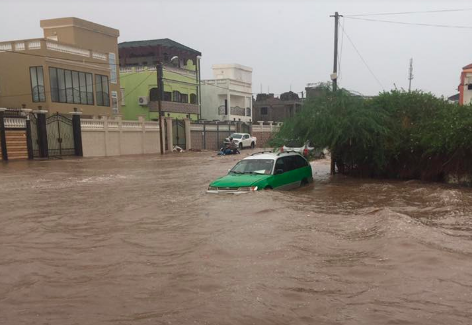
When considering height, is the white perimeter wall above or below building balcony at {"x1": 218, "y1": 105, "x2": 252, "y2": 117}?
below

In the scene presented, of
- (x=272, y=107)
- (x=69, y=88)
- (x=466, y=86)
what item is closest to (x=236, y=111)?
→ (x=272, y=107)

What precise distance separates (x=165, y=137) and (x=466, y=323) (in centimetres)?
3303

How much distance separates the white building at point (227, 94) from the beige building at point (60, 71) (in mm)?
17168

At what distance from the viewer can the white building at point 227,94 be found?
5059cm

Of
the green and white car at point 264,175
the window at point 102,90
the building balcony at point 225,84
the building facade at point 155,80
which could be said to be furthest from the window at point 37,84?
the building balcony at point 225,84

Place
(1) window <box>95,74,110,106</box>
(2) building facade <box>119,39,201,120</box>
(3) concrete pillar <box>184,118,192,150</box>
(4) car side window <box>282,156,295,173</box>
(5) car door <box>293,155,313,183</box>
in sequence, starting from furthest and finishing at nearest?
(2) building facade <box>119,39,201,120</box> → (3) concrete pillar <box>184,118,192,150</box> → (1) window <box>95,74,110,106</box> → (5) car door <box>293,155,313,183</box> → (4) car side window <box>282,156,295,173</box>

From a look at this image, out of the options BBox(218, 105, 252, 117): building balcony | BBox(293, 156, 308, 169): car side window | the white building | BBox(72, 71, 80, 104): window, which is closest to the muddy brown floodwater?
BBox(293, 156, 308, 169): car side window

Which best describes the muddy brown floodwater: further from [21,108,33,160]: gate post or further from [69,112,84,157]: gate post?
[69,112,84,157]: gate post

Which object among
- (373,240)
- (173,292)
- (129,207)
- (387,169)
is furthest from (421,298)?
(387,169)

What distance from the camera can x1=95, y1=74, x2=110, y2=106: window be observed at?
3384 cm

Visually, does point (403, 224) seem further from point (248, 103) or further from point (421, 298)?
point (248, 103)

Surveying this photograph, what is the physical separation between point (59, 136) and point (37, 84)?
19.1 feet

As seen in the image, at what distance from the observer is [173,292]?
4.69 m

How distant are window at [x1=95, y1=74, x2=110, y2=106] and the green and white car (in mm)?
25246
